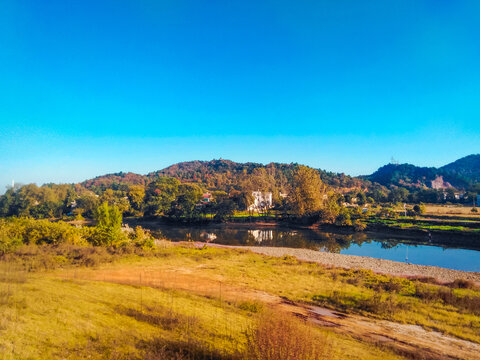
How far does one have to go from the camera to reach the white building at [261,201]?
79125mm

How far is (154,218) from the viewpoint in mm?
Answer: 73562

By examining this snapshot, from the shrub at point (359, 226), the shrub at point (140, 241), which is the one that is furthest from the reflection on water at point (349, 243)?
the shrub at point (140, 241)

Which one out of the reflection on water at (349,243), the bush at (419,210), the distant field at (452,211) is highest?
the bush at (419,210)

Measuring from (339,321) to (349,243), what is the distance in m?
36.2

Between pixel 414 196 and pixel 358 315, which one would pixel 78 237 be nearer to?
pixel 358 315

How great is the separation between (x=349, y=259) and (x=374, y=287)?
14253 millimetres

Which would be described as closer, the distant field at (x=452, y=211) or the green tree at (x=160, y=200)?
the distant field at (x=452, y=211)

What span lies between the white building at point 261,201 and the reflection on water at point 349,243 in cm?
1858

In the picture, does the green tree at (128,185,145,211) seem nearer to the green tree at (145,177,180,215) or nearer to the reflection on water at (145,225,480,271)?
the green tree at (145,177,180,215)

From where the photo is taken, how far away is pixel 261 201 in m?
85.2

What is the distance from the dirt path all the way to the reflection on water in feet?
85.8

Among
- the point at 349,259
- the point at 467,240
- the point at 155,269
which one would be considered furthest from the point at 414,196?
the point at 155,269

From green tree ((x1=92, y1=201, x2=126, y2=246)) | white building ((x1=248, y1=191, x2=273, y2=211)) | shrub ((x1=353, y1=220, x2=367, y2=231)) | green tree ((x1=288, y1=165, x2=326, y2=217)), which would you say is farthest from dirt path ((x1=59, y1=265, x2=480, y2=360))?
A: white building ((x1=248, y1=191, x2=273, y2=211))

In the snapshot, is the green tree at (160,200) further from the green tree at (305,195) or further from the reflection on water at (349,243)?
the green tree at (305,195)
